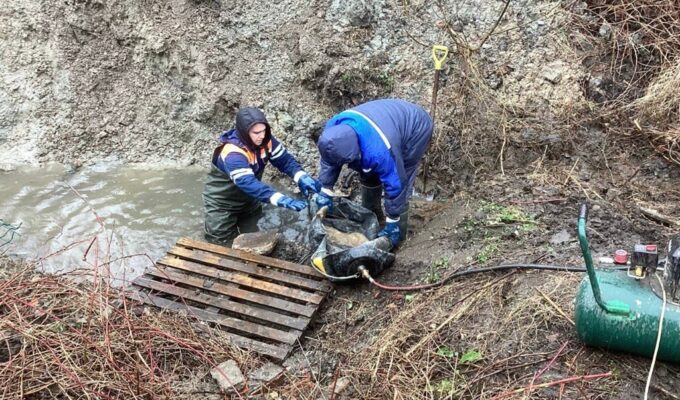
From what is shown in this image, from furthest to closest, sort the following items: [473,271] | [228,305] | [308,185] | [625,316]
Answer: [308,185] → [228,305] → [473,271] → [625,316]

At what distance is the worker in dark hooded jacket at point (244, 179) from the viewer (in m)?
4.44

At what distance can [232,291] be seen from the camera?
4.09m

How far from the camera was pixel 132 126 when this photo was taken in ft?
20.9

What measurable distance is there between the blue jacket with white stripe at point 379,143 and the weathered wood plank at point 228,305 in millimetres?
1128

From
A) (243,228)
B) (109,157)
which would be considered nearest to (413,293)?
(243,228)

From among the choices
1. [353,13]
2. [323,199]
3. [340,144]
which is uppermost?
[353,13]

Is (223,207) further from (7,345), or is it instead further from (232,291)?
(7,345)

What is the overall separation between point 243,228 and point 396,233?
1580 millimetres

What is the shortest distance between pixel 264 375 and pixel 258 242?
1.45m

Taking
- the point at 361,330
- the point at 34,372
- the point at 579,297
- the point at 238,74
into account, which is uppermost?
the point at 238,74

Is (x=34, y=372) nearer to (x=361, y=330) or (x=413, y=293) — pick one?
(x=361, y=330)

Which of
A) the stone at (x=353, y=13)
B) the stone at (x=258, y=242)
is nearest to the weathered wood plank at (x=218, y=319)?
the stone at (x=258, y=242)

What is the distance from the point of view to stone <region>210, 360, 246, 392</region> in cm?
321

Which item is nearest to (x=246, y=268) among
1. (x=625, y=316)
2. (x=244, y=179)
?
(x=244, y=179)
